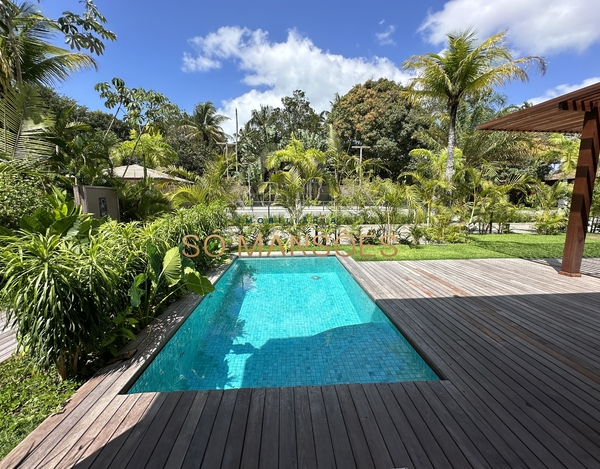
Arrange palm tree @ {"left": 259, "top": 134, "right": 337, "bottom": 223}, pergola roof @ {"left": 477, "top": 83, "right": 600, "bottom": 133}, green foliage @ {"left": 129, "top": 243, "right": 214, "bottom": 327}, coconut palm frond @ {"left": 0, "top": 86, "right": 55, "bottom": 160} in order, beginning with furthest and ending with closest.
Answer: palm tree @ {"left": 259, "top": 134, "right": 337, "bottom": 223}
coconut palm frond @ {"left": 0, "top": 86, "right": 55, "bottom": 160}
pergola roof @ {"left": 477, "top": 83, "right": 600, "bottom": 133}
green foliage @ {"left": 129, "top": 243, "right": 214, "bottom": 327}

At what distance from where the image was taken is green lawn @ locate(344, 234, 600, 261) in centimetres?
734

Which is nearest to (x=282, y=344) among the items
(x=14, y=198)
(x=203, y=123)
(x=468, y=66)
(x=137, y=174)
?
(x=14, y=198)

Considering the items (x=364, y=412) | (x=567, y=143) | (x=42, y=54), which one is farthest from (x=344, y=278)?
(x=567, y=143)

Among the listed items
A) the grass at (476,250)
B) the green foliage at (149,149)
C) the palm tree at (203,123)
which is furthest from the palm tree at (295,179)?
the palm tree at (203,123)

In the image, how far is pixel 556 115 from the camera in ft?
17.0

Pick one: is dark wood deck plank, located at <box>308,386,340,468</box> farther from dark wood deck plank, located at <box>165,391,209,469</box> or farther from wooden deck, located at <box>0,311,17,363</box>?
wooden deck, located at <box>0,311,17,363</box>

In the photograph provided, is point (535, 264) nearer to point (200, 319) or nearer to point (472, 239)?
point (472, 239)

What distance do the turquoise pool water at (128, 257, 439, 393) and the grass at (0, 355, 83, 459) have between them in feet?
1.77

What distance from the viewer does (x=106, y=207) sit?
6473 millimetres

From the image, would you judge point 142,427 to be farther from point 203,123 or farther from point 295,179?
point 203,123

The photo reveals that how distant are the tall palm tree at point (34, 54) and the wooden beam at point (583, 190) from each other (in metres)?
10.2

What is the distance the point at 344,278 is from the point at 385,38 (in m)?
15.3

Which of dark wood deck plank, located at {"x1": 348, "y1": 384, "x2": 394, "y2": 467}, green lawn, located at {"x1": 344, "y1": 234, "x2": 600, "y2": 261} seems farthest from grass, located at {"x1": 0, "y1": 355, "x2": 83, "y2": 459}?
green lawn, located at {"x1": 344, "y1": 234, "x2": 600, "y2": 261}

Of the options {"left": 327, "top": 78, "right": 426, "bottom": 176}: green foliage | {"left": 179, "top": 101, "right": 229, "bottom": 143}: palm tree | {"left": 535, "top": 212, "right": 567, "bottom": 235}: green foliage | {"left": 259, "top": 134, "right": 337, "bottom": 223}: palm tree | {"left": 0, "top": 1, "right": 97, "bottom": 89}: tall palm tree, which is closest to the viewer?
{"left": 0, "top": 1, "right": 97, "bottom": 89}: tall palm tree
